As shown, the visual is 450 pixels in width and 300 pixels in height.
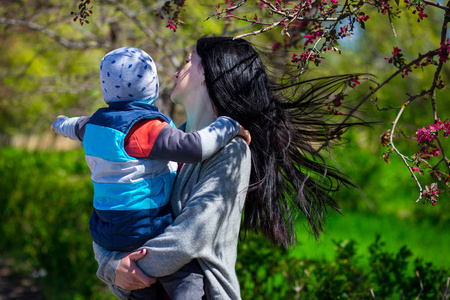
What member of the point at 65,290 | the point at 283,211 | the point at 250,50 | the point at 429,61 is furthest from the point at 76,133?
the point at 65,290

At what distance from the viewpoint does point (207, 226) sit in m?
1.82

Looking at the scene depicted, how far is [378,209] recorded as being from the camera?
8703 millimetres

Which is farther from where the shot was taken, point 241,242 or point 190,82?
point 241,242

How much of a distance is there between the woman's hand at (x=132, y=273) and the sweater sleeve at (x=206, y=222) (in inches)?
0.9

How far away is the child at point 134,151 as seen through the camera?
1.79 meters

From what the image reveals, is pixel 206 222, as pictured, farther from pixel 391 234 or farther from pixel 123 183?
pixel 391 234

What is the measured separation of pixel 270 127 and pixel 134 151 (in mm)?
592

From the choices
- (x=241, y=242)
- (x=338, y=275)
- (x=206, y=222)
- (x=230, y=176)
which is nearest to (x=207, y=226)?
(x=206, y=222)

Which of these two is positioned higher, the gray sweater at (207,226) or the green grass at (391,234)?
the green grass at (391,234)

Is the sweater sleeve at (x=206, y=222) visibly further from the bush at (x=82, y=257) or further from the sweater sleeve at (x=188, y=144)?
the bush at (x=82, y=257)

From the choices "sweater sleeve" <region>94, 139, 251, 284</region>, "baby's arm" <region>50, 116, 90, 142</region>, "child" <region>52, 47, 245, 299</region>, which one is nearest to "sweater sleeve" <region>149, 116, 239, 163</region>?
"child" <region>52, 47, 245, 299</region>

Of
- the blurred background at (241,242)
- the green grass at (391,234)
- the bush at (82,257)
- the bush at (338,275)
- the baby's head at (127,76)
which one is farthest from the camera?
the green grass at (391,234)

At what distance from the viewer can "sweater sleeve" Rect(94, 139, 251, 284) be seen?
5.92 ft

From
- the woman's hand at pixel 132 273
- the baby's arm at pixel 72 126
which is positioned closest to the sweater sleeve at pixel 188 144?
the woman's hand at pixel 132 273
